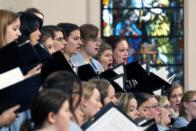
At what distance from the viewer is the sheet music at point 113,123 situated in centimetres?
428

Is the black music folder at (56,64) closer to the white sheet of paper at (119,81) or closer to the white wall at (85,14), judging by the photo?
the white sheet of paper at (119,81)

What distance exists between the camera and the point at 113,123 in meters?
4.34

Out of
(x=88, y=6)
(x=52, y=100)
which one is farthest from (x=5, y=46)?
(x=88, y=6)

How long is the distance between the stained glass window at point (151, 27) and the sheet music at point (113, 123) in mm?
6485

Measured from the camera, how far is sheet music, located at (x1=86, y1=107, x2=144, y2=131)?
428cm

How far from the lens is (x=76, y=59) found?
21.6ft

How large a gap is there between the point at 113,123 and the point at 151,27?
679cm

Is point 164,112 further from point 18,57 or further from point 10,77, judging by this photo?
point 10,77

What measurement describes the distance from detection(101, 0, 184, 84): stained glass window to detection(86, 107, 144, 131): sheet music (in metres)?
6.48

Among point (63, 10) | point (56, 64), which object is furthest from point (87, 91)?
point (63, 10)

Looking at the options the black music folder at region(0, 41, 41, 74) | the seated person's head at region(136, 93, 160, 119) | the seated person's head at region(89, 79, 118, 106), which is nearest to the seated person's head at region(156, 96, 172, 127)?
the seated person's head at region(136, 93, 160, 119)

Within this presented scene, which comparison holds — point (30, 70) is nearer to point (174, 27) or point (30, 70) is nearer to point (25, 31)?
point (25, 31)

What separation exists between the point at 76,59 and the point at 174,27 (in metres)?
4.60

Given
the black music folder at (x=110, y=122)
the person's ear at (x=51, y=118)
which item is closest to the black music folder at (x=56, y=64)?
the black music folder at (x=110, y=122)
